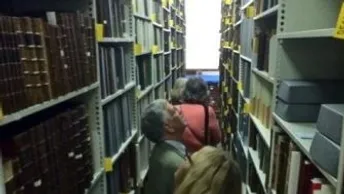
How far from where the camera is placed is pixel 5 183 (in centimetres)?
92

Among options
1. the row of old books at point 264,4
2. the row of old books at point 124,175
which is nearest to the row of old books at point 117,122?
the row of old books at point 124,175

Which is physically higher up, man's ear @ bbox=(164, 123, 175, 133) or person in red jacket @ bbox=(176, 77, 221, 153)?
man's ear @ bbox=(164, 123, 175, 133)

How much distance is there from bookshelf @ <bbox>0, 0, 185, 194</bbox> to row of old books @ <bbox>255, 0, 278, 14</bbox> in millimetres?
942

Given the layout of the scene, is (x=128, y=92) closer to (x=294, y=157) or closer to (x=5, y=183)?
(x=294, y=157)

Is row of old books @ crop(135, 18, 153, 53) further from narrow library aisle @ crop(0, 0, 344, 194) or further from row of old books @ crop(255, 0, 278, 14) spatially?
row of old books @ crop(255, 0, 278, 14)

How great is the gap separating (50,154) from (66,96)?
9.5 inches

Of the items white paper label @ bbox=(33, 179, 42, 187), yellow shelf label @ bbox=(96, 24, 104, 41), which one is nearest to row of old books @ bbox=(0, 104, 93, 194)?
white paper label @ bbox=(33, 179, 42, 187)

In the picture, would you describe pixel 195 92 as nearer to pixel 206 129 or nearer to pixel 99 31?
pixel 206 129

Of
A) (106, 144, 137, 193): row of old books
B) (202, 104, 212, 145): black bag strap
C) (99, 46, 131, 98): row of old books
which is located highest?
(99, 46, 131, 98): row of old books

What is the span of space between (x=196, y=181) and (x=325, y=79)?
93 centimetres

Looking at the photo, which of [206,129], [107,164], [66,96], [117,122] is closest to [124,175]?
[117,122]

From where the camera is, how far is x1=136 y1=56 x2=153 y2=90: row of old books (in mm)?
3174

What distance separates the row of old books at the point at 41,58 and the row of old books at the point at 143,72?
1544 millimetres

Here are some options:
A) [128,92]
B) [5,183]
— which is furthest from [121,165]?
[5,183]
